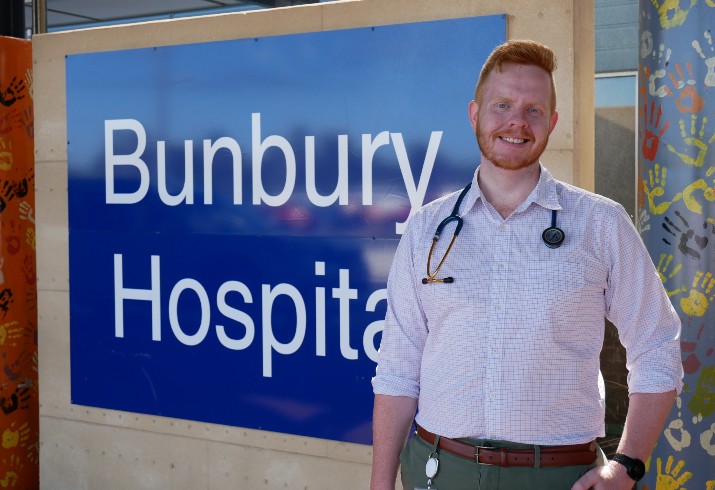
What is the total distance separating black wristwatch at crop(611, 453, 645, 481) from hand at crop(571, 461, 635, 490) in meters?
0.01

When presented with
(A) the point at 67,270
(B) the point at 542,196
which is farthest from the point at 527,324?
(A) the point at 67,270

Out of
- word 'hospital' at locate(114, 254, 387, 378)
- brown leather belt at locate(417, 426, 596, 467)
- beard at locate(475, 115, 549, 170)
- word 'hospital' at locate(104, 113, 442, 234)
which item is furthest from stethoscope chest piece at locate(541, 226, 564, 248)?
word 'hospital' at locate(114, 254, 387, 378)

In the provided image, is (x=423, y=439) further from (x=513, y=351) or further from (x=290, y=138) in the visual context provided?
(x=290, y=138)

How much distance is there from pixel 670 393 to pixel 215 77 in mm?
2524

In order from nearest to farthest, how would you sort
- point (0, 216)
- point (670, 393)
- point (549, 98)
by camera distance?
point (670, 393)
point (549, 98)
point (0, 216)

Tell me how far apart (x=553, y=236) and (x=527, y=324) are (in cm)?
18

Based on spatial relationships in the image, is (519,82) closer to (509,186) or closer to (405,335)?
(509,186)

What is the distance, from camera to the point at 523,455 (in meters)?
1.96

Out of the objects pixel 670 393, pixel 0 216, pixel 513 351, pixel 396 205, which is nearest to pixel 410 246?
pixel 513 351

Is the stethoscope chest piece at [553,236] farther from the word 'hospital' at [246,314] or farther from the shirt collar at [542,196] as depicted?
the word 'hospital' at [246,314]

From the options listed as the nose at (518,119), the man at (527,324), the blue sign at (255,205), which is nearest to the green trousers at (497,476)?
the man at (527,324)

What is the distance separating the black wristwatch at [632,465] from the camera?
1942 mm

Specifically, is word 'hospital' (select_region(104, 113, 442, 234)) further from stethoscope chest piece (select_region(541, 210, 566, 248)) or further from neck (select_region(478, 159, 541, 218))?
stethoscope chest piece (select_region(541, 210, 566, 248))

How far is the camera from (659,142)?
345cm
